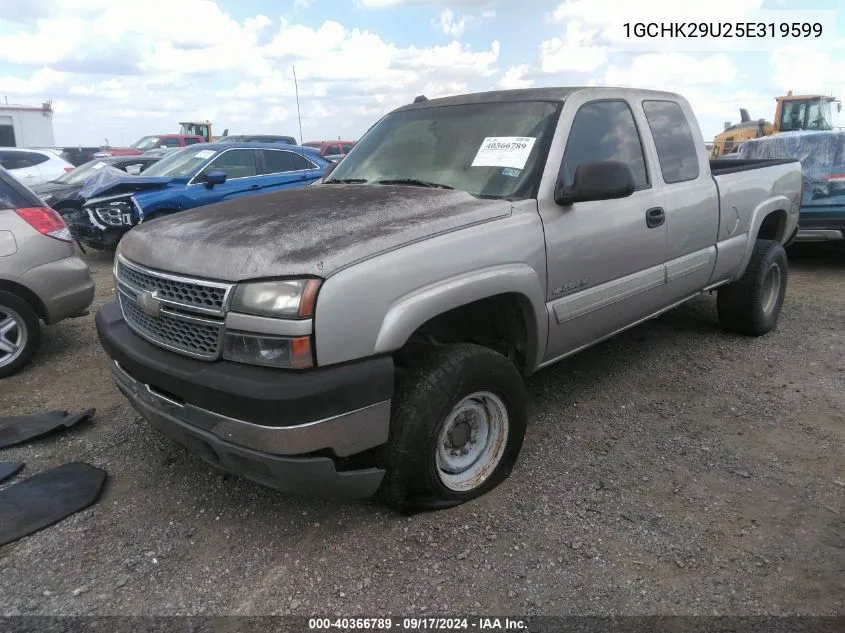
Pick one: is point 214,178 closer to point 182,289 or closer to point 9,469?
point 9,469

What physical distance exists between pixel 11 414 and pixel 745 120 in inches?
974

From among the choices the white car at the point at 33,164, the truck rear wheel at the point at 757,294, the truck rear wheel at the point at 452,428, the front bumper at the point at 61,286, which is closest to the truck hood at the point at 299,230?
the truck rear wheel at the point at 452,428

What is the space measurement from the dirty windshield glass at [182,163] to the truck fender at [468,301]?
706 centimetres

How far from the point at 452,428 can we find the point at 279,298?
3.40ft

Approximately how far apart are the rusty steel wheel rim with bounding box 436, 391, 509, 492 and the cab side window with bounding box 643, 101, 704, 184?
2.06 meters

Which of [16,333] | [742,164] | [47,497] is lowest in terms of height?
[47,497]

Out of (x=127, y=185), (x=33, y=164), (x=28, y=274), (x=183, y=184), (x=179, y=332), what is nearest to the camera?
(x=179, y=332)

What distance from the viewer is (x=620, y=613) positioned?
7.23 feet

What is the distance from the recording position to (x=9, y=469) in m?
3.17

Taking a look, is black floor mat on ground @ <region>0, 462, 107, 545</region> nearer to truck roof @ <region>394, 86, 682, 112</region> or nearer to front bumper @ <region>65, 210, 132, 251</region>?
truck roof @ <region>394, 86, 682, 112</region>

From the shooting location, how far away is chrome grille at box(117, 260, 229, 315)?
2.34 meters

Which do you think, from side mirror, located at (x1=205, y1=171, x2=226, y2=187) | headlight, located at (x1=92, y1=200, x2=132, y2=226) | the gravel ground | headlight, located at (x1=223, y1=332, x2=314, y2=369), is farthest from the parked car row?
side mirror, located at (x1=205, y1=171, x2=226, y2=187)

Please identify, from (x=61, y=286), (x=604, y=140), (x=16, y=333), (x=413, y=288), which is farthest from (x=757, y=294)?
(x=16, y=333)

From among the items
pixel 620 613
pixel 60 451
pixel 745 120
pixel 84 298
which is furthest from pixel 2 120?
pixel 745 120
